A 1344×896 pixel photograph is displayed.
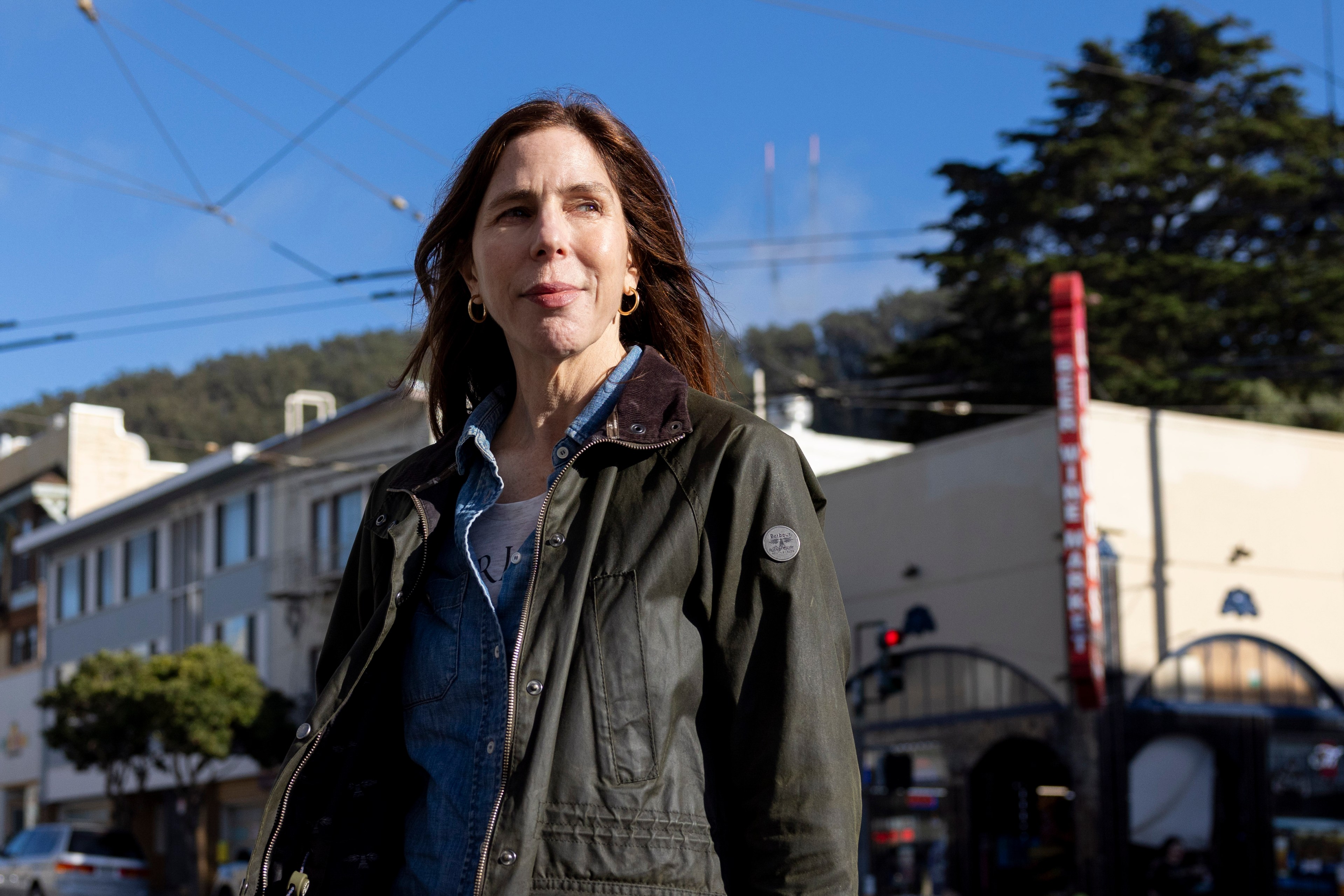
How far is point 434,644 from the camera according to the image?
2.35 metres

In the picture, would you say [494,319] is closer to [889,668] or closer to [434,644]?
[434,644]

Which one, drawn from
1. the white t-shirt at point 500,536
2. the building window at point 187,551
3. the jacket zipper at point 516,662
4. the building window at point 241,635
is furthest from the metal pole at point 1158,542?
the building window at point 187,551

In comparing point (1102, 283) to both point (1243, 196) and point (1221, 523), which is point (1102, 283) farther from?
point (1221, 523)

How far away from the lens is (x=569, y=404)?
2539 millimetres

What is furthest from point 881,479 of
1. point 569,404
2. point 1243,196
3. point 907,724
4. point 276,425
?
point 276,425

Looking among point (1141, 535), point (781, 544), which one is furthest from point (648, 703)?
point (1141, 535)

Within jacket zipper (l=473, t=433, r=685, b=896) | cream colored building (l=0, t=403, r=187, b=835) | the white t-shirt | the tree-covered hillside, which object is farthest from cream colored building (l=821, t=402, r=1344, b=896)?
the tree-covered hillside

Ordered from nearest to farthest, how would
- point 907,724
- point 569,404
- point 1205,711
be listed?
point 569,404 < point 1205,711 < point 907,724

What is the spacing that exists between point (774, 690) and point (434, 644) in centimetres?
54

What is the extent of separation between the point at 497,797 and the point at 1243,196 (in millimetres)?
41057

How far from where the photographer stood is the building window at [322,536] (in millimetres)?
34125

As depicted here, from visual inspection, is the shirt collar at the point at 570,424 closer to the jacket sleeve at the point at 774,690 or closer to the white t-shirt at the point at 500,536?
the white t-shirt at the point at 500,536

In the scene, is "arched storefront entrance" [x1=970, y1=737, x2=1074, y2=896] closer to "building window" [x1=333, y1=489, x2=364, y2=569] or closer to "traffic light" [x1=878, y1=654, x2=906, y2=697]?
"traffic light" [x1=878, y1=654, x2=906, y2=697]

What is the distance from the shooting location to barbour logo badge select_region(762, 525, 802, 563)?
2158 mm
